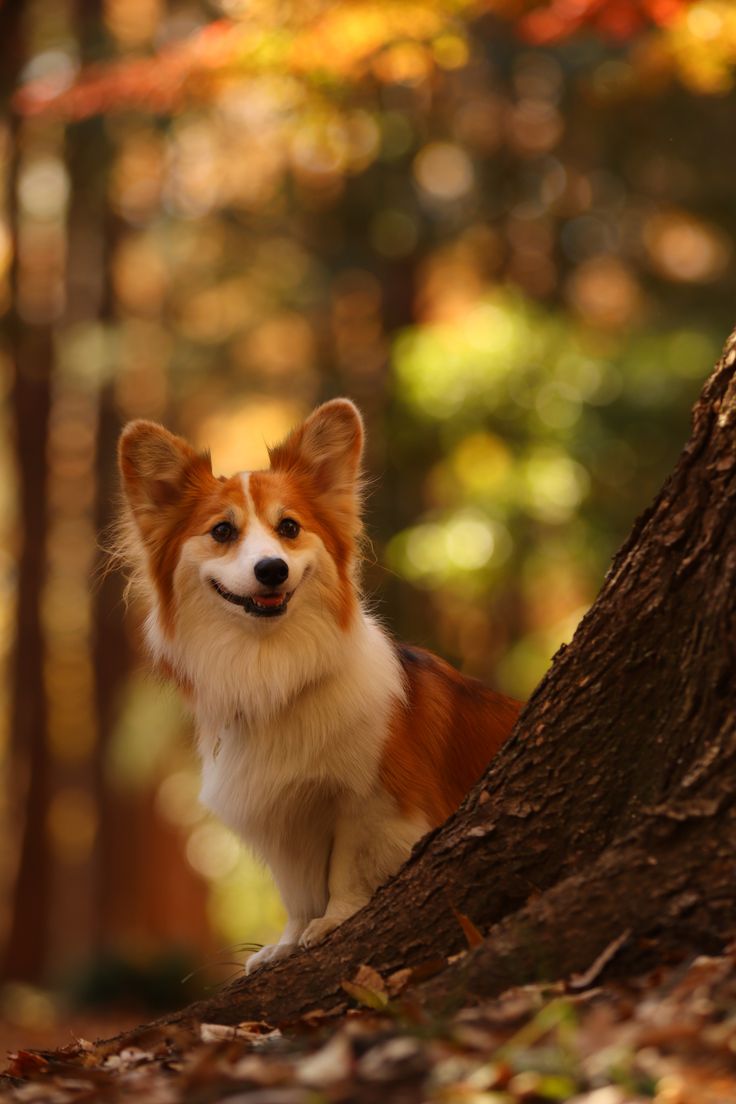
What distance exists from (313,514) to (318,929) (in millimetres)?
1508

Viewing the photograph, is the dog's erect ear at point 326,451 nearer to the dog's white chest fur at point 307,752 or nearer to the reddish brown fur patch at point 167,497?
the reddish brown fur patch at point 167,497

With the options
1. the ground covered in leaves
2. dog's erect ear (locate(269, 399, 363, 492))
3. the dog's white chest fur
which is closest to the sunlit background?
dog's erect ear (locate(269, 399, 363, 492))

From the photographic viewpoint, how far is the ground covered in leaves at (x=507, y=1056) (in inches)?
104

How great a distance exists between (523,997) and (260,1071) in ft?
1.95

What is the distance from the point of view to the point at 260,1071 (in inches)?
114

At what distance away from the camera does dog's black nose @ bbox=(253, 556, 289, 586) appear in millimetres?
Result: 4680

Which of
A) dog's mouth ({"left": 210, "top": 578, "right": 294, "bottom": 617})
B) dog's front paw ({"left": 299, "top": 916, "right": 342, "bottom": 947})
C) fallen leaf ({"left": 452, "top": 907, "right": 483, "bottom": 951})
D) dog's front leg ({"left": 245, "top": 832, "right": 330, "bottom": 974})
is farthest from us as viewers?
dog's front leg ({"left": 245, "top": 832, "right": 330, "bottom": 974})

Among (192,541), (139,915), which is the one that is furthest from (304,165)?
(192,541)

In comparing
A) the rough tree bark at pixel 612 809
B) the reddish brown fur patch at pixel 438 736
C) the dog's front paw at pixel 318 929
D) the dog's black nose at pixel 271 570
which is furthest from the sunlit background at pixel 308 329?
the rough tree bark at pixel 612 809

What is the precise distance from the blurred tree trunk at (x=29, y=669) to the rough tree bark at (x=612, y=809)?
36.3ft

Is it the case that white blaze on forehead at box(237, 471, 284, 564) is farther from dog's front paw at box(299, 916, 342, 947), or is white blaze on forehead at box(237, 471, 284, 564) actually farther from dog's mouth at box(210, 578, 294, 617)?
dog's front paw at box(299, 916, 342, 947)

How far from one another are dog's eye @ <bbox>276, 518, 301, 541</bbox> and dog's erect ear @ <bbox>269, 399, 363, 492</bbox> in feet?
1.10

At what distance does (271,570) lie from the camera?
4.68 metres

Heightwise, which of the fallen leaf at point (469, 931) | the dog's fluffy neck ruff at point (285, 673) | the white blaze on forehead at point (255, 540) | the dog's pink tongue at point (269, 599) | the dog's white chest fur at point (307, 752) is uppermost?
the white blaze on forehead at point (255, 540)
